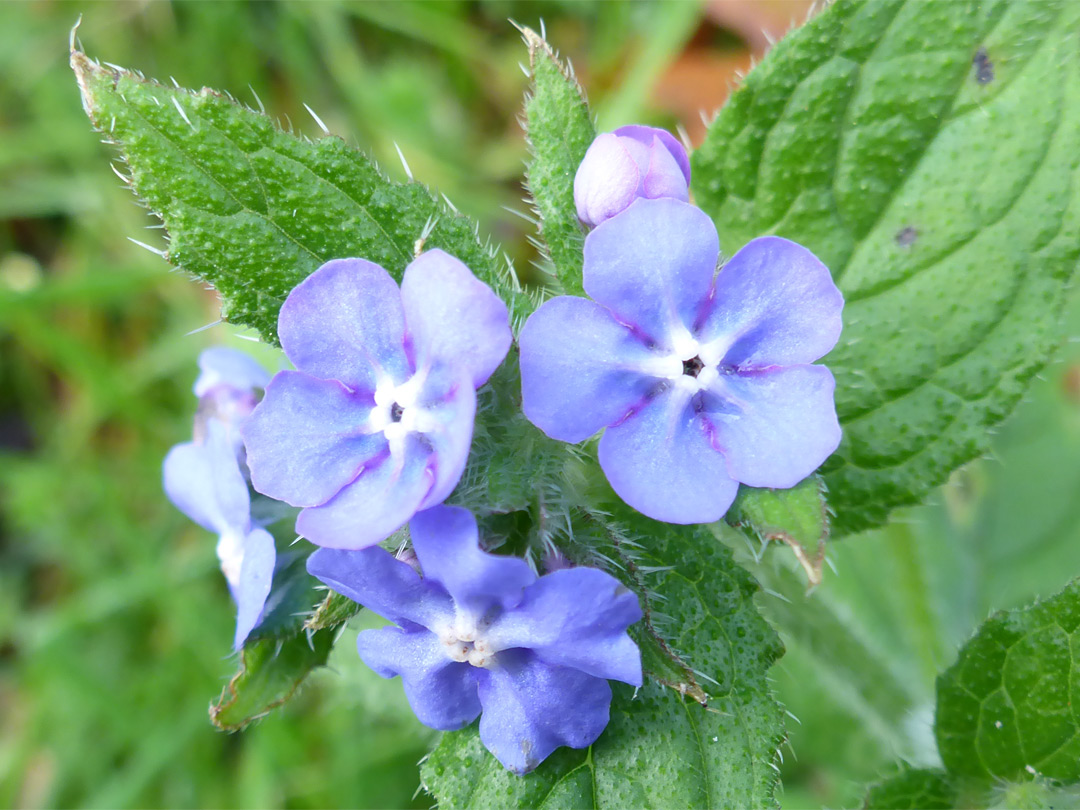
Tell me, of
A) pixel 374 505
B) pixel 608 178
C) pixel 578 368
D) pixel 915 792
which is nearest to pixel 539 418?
pixel 578 368

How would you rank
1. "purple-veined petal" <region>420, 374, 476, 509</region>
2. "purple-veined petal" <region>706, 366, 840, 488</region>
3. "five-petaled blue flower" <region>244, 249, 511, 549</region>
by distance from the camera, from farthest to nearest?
"purple-veined petal" <region>706, 366, 840, 488</region> < "five-petaled blue flower" <region>244, 249, 511, 549</region> < "purple-veined petal" <region>420, 374, 476, 509</region>

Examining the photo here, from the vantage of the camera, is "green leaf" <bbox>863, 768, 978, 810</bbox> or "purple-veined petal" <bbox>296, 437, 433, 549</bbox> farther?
"green leaf" <bbox>863, 768, 978, 810</bbox>

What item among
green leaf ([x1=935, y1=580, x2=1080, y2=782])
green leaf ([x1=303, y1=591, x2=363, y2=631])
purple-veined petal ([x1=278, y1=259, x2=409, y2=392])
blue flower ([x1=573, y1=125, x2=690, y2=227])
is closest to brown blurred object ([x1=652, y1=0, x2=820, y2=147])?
blue flower ([x1=573, y1=125, x2=690, y2=227])

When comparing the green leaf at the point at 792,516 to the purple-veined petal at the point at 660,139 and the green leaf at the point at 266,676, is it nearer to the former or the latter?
the purple-veined petal at the point at 660,139

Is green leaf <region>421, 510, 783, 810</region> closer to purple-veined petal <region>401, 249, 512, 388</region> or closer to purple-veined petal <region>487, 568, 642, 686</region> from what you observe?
purple-veined petal <region>487, 568, 642, 686</region>

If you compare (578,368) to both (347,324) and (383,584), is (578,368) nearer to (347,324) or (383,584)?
(347,324)

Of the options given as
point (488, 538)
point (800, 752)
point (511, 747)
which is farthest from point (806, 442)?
point (800, 752)
